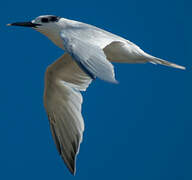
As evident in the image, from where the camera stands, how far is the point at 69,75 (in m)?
6.01

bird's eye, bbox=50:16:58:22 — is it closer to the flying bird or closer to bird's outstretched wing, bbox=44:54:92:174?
the flying bird

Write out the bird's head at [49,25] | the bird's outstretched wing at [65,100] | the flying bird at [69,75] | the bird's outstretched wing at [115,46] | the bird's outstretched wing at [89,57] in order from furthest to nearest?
the bird's outstretched wing at [65,100], the bird's head at [49,25], the flying bird at [69,75], the bird's outstretched wing at [115,46], the bird's outstretched wing at [89,57]

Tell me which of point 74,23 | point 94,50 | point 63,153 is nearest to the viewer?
point 94,50

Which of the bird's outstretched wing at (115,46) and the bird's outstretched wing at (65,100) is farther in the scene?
the bird's outstretched wing at (65,100)

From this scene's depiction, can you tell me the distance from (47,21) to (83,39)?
116cm

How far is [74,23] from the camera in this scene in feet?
16.7

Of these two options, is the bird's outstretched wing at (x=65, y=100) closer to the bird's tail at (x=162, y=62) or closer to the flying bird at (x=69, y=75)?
the flying bird at (x=69, y=75)

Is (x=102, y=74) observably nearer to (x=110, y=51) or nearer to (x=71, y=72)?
(x=110, y=51)

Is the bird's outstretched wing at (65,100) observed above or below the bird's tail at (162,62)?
below

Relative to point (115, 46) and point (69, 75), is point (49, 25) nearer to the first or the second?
point (115, 46)

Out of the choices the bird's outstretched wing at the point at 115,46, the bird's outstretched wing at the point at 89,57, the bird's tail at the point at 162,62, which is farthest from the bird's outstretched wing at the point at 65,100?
the bird's outstretched wing at the point at 89,57

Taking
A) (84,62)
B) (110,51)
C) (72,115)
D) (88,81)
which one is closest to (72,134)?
(72,115)

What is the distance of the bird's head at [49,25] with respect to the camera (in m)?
5.19

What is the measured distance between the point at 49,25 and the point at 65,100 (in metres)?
1.07
